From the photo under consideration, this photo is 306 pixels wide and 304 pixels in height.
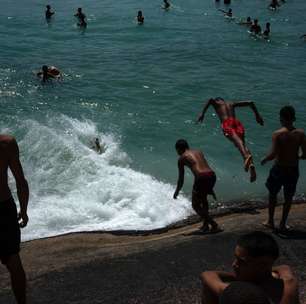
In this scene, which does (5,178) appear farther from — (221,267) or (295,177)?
(295,177)

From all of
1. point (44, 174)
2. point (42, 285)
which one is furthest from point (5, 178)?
point (44, 174)

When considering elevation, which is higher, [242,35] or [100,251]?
[242,35]

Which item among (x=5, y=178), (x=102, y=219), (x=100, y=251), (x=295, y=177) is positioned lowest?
(x=102, y=219)

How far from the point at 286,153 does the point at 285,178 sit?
365mm

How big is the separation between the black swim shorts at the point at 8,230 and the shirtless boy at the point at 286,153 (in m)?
3.49

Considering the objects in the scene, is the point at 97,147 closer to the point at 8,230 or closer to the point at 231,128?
the point at 231,128

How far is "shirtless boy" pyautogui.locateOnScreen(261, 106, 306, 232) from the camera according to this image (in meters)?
6.59

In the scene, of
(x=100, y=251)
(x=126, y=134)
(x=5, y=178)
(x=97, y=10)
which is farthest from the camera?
(x=97, y=10)

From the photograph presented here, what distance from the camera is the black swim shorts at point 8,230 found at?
446 cm

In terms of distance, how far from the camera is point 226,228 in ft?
24.2

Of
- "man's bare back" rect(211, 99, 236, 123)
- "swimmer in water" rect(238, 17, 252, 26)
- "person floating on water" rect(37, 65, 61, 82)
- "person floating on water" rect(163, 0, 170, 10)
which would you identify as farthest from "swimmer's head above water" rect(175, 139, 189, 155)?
"person floating on water" rect(163, 0, 170, 10)

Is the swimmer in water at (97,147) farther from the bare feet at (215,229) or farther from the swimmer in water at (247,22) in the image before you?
the swimmer in water at (247,22)

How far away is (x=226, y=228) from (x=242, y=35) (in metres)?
19.1

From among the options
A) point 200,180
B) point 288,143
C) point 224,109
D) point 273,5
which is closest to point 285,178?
point 288,143
